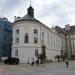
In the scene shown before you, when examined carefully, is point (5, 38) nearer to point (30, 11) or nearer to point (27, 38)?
point (27, 38)

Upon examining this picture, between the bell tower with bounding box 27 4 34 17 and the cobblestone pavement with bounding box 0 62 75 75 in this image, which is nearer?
the cobblestone pavement with bounding box 0 62 75 75

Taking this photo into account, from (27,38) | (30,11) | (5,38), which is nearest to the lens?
(27,38)

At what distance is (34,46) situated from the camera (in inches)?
1844

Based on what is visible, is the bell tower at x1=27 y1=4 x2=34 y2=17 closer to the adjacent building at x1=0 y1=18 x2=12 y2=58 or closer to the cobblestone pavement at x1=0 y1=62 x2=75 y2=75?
the adjacent building at x1=0 y1=18 x2=12 y2=58

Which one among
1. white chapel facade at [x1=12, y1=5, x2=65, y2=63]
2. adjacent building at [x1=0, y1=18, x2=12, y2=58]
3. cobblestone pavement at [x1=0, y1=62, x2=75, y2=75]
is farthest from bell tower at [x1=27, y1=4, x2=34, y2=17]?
cobblestone pavement at [x1=0, y1=62, x2=75, y2=75]

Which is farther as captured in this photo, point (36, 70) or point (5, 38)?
point (5, 38)

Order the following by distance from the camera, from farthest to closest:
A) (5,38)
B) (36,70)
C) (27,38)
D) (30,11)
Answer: (5,38)
(30,11)
(27,38)
(36,70)

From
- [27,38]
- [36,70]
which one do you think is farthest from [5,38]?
[36,70]

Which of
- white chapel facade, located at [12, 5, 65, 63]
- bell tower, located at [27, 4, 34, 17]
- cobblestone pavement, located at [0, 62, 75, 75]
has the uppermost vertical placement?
bell tower, located at [27, 4, 34, 17]

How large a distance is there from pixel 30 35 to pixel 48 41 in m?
11.1

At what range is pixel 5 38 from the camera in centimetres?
5488

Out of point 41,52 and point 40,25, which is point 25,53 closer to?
point 41,52

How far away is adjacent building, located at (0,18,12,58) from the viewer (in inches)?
2085

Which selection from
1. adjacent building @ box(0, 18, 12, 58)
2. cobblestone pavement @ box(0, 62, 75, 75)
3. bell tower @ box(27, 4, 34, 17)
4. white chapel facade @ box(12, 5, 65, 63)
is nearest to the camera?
cobblestone pavement @ box(0, 62, 75, 75)
